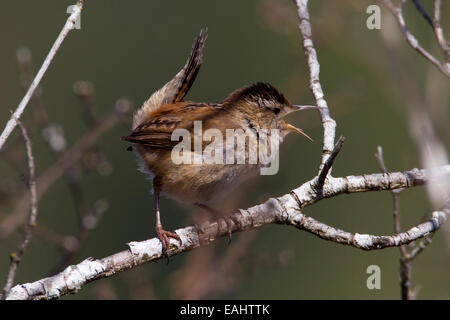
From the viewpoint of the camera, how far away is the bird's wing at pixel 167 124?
3350 mm

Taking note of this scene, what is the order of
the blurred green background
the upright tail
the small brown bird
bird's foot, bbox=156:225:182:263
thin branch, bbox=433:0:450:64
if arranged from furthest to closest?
the blurred green background, the upright tail, the small brown bird, bird's foot, bbox=156:225:182:263, thin branch, bbox=433:0:450:64

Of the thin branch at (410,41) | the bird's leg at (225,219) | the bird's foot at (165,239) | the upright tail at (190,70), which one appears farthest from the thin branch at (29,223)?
the thin branch at (410,41)

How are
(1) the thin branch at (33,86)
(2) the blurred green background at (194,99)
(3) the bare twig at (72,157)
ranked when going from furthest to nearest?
(2) the blurred green background at (194,99) → (3) the bare twig at (72,157) → (1) the thin branch at (33,86)

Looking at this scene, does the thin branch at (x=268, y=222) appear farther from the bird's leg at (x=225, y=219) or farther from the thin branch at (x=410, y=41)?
the thin branch at (x=410, y=41)

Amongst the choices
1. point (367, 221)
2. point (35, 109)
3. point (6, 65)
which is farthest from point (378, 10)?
point (6, 65)

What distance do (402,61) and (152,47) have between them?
6.22 meters

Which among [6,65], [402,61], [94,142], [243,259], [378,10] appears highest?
[6,65]

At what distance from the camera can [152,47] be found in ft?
26.3

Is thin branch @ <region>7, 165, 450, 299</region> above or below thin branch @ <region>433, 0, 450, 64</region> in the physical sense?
below

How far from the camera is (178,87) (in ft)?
12.7

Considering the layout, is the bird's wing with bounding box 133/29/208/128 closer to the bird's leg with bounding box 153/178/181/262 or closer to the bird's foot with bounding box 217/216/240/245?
the bird's leg with bounding box 153/178/181/262

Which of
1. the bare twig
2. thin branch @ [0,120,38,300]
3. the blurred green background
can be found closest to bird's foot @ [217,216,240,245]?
thin branch @ [0,120,38,300]

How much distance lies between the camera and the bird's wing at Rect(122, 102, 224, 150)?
3.35 meters
